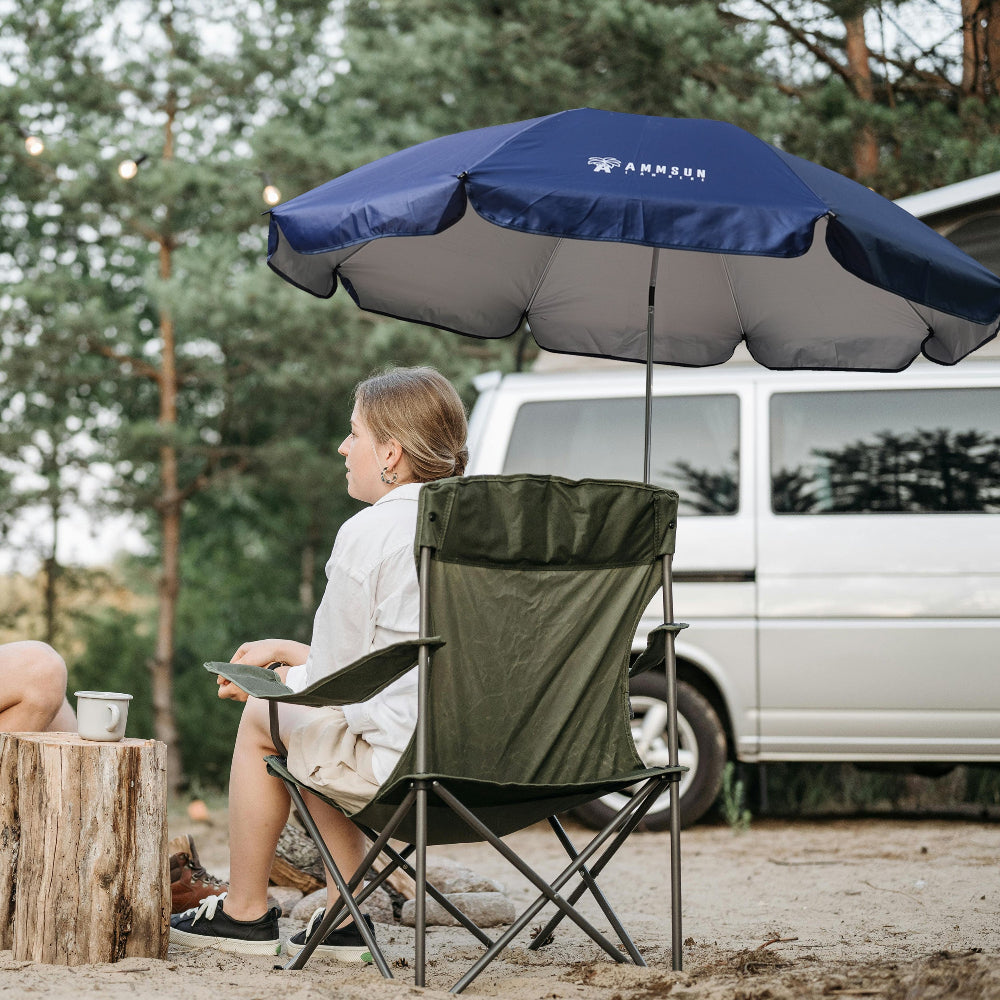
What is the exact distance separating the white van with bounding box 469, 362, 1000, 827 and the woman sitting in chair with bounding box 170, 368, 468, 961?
2531 millimetres

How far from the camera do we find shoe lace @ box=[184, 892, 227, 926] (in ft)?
9.15

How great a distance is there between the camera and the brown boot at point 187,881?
3.16m

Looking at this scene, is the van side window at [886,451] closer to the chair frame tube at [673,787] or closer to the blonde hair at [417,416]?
the chair frame tube at [673,787]

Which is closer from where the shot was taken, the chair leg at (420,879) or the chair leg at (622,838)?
the chair leg at (420,879)

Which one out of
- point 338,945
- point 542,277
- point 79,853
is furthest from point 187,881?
point 542,277

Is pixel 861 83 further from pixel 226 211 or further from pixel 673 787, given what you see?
pixel 673 787

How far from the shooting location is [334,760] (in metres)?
2.53

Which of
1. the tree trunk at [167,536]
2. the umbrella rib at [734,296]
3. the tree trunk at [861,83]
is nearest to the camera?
the umbrella rib at [734,296]

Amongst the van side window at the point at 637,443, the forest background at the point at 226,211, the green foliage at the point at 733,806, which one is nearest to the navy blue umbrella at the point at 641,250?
the van side window at the point at 637,443

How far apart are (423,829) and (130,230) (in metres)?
9.70

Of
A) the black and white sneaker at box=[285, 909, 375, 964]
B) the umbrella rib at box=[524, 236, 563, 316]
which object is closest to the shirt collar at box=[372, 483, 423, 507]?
the black and white sneaker at box=[285, 909, 375, 964]

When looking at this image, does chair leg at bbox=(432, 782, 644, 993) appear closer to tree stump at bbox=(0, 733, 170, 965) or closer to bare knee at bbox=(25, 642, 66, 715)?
tree stump at bbox=(0, 733, 170, 965)

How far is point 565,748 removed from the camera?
8.29ft

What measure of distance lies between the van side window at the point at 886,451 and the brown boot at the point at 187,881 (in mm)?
2711
